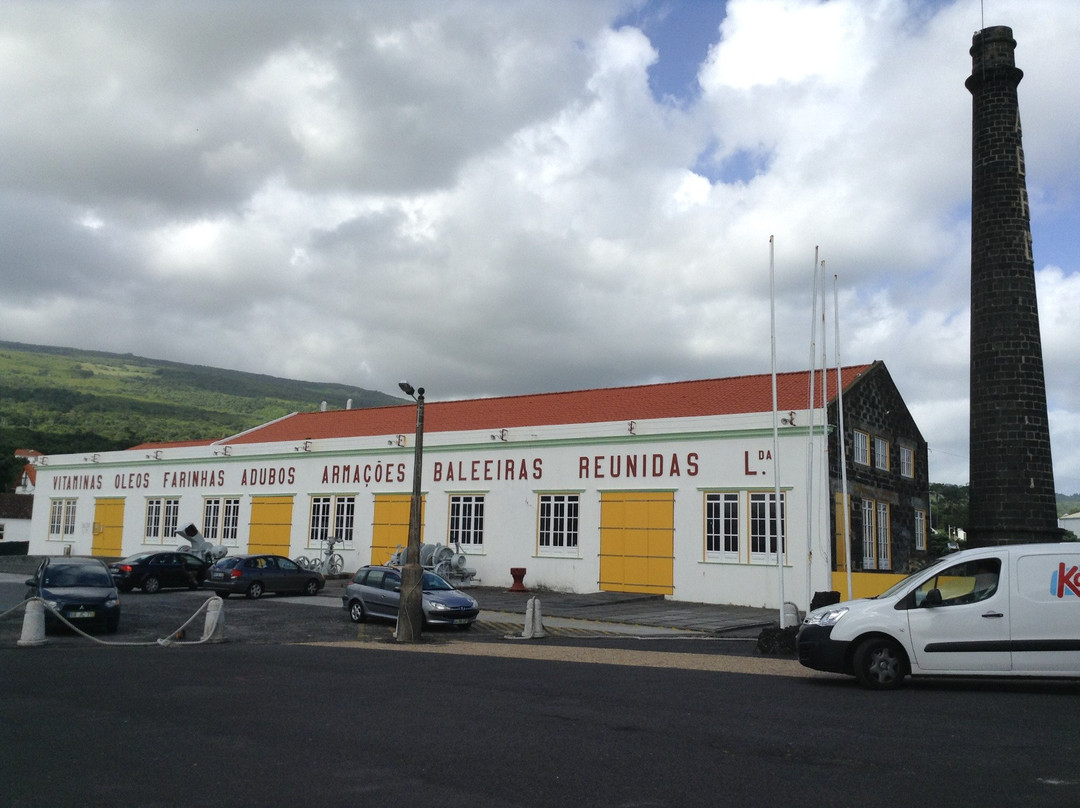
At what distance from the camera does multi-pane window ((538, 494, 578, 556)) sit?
2978cm

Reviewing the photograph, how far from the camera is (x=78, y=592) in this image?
1841 centimetres

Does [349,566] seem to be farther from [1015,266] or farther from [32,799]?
[32,799]

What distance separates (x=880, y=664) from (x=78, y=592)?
15.4m

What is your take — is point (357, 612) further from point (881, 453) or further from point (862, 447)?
point (881, 453)

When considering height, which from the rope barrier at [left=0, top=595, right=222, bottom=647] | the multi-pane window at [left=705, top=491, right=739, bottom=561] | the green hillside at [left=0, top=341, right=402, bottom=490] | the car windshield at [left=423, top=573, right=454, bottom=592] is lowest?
the rope barrier at [left=0, top=595, right=222, bottom=647]

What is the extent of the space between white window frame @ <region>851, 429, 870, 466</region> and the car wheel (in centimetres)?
1504

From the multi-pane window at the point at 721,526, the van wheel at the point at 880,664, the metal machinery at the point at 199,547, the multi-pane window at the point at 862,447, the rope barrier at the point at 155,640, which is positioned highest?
the multi-pane window at the point at 862,447

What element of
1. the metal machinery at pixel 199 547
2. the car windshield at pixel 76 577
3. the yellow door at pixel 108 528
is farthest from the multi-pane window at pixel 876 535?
the yellow door at pixel 108 528

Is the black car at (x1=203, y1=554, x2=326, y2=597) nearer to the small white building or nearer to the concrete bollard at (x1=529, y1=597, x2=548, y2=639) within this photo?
the small white building

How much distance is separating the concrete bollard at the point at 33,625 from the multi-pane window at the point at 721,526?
681 inches

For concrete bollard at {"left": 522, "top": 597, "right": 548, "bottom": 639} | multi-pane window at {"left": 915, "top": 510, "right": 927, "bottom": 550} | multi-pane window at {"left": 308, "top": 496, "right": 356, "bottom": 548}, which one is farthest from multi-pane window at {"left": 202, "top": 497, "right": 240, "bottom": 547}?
multi-pane window at {"left": 915, "top": 510, "right": 927, "bottom": 550}

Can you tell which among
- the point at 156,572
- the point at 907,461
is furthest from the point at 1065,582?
the point at 156,572

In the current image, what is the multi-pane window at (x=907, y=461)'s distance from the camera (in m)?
31.0

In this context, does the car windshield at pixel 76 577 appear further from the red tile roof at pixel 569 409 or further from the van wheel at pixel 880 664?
the red tile roof at pixel 569 409
